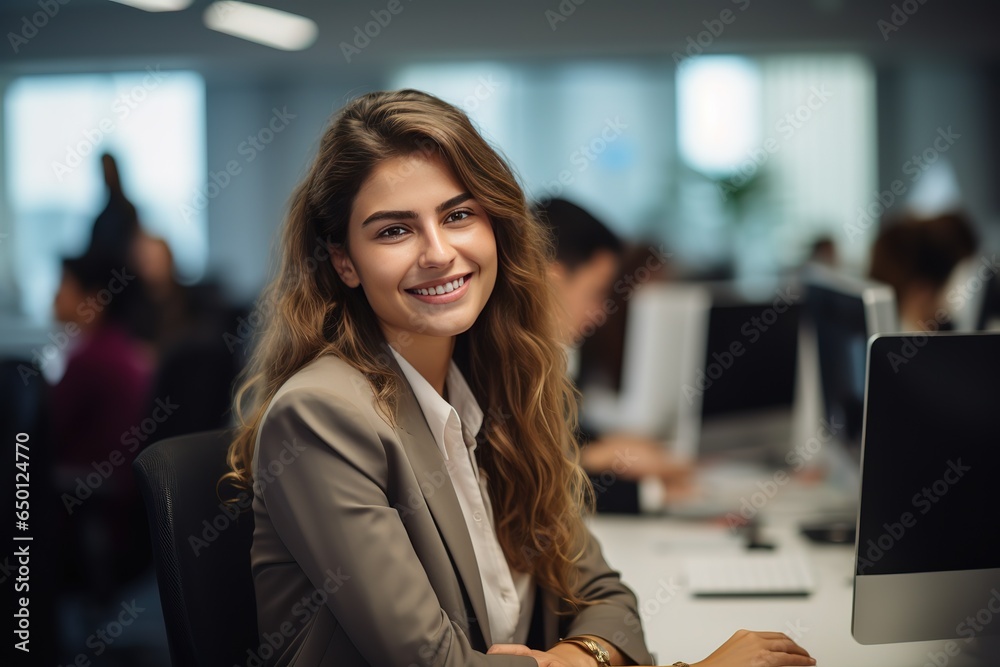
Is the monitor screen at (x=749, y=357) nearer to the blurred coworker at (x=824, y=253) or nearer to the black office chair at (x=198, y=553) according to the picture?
the black office chair at (x=198, y=553)

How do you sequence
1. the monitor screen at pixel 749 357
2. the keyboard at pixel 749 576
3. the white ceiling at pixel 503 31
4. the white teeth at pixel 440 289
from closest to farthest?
the white teeth at pixel 440 289
the keyboard at pixel 749 576
the monitor screen at pixel 749 357
the white ceiling at pixel 503 31

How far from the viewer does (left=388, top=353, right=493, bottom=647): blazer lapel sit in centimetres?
123

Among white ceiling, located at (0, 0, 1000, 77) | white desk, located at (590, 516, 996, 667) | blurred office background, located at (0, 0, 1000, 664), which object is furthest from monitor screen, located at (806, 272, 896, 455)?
white ceiling, located at (0, 0, 1000, 77)

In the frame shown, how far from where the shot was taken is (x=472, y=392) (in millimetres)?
1518

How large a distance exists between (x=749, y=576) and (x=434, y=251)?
0.92m

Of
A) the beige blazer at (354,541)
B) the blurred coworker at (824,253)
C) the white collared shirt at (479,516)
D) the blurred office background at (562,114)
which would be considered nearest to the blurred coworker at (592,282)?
the white collared shirt at (479,516)

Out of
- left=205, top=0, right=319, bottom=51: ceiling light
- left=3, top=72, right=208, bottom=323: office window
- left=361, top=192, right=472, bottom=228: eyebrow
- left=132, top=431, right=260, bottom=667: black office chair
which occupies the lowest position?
left=132, top=431, right=260, bottom=667: black office chair

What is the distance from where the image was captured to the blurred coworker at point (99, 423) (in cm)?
263

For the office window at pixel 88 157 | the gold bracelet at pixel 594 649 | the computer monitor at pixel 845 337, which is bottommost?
the gold bracelet at pixel 594 649

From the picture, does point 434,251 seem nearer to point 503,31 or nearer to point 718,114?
point 503,31

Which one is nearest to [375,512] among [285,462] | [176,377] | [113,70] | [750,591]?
[285,462]

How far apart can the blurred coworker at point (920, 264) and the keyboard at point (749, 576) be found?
1.46 m

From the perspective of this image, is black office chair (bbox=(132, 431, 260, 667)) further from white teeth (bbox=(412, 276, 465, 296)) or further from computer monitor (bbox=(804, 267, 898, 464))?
computer monitor (bbox=(804, 267, 898, 464))

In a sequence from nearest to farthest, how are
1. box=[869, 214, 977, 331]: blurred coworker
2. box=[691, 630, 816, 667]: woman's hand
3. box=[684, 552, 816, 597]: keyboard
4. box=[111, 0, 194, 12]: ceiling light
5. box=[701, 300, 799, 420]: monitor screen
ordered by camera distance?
box=[691, 630, 816, 667]: woman's hand → box=[684, 552, 816, 597]: keyboard → box=[701, 300, 799, 420]: monitor screen → box=[869, 214, 977, 331]: blurred coworker → box=[111, 0, 194, 12]: ceiling light
